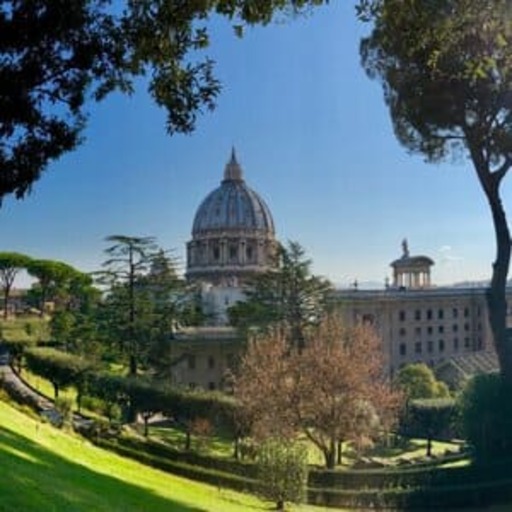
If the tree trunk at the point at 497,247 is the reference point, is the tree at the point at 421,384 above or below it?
below

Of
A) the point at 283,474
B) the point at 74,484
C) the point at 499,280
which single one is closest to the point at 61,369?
the point at 283,474

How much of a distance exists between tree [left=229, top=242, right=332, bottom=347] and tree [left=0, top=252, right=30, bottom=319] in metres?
25.7

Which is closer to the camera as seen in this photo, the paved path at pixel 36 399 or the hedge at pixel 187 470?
the hedge at pixel 187 470

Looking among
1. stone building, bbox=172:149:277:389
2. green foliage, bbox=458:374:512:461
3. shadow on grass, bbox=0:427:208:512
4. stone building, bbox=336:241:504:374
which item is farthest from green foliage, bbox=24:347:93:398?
stone building, bbox=172:149:277:389

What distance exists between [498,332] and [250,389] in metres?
10.2

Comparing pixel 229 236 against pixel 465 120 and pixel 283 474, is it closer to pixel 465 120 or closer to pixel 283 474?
pixel 465 120

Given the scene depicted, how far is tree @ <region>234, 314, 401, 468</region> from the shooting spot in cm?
2567

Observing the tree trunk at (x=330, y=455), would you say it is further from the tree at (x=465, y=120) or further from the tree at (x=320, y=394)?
the tree at (x=465, y=120)

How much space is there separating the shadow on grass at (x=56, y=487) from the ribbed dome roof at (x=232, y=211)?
264 feet

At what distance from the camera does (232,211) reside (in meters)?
97.1

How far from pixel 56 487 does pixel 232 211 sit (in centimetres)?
8636

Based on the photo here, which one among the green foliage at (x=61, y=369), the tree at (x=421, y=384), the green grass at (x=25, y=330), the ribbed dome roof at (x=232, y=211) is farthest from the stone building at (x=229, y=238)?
the green foliage at (x=61, y=369)

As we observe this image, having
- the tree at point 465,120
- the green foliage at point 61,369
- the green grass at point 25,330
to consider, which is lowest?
the green foliage at point 61,369

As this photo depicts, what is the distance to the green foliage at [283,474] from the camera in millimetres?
16469
